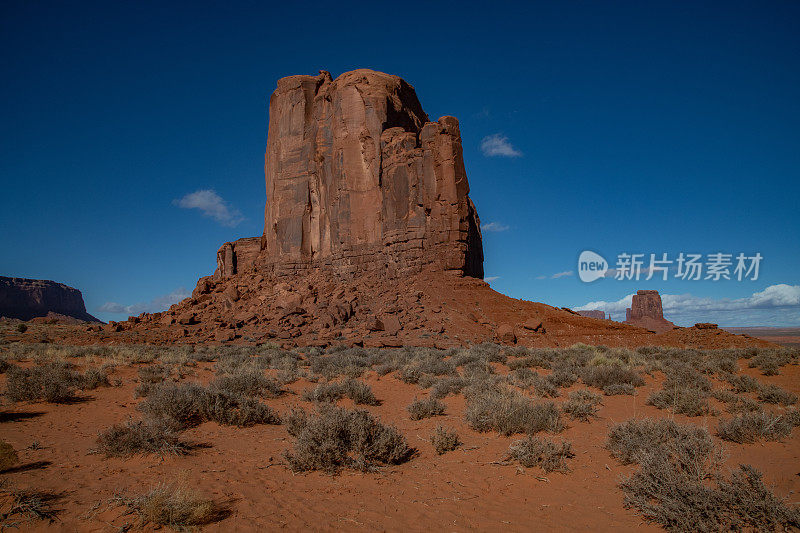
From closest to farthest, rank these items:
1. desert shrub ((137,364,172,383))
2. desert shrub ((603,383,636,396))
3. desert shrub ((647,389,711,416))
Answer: desert shrub ((647,389,711,416))
desert shrub ((603,383,636,396))
desert shrub ((137,364,172,383))

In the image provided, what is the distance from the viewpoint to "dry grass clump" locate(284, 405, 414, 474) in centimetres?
478

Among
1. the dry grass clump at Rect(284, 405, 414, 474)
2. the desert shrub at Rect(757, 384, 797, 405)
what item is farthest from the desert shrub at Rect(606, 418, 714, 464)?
the desert shrub at Rect(757, 384, 797, 405)

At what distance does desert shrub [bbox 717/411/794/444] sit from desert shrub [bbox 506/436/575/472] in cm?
224

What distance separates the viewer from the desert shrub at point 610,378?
9.55 meters

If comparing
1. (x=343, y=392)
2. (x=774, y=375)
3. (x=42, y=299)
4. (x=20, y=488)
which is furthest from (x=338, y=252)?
(x=42, y=299)

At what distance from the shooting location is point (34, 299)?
285 feet

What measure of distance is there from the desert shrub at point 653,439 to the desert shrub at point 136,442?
18.3 feet

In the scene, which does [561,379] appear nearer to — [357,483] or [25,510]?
[357,483]

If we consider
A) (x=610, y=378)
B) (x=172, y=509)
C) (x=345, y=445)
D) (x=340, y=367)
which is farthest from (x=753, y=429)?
(x=340, y=367)

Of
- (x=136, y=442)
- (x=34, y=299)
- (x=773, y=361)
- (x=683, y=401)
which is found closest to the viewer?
(x=136, y=442)

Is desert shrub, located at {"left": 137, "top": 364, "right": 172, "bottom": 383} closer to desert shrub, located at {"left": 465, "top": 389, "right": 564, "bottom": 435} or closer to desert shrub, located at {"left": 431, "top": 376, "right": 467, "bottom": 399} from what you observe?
desert shrub, located at {"left": 431, "top": 376, "right": 467, "bottom": 399}

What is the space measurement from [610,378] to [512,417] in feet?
15.8

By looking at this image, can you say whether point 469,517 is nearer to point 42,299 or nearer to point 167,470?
point 167,470

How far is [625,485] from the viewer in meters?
4.16
